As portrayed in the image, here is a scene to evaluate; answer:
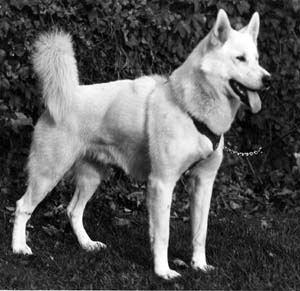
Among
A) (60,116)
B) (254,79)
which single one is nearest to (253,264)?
Answer: (254,79)

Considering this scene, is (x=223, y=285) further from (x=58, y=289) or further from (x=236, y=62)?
(x=236, y=62)

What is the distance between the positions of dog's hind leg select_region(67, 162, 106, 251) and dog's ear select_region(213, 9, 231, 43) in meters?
1.43

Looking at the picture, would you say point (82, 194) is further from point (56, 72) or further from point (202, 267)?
point (202, 267)

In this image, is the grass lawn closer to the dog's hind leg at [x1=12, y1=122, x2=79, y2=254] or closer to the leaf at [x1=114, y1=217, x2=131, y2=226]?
the leaf at [x1=114, y1=217, x2=131, y2=226]

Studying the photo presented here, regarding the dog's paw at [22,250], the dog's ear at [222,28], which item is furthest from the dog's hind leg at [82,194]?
the dog's ear at [222,28]

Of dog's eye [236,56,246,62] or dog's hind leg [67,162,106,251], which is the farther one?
dog's hind leg [67,162,106,251]

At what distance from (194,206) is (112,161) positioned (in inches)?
25.6

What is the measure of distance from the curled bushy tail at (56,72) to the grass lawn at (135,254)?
933 mm

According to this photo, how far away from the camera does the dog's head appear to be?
4.45 m

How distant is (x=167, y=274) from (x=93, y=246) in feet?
2.76

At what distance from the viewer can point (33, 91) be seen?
6.15 meters

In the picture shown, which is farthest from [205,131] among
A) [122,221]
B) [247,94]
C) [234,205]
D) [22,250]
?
[234,205]

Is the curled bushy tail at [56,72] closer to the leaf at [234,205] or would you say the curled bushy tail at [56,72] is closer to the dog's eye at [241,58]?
the dog's eye at [241,58]

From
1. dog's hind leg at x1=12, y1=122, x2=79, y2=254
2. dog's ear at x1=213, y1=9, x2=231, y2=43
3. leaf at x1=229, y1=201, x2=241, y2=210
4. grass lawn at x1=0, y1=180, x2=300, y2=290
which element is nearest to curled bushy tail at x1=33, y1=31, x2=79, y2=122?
dog's hind leg at x1=12, y1=122, x2=79, y2=254
